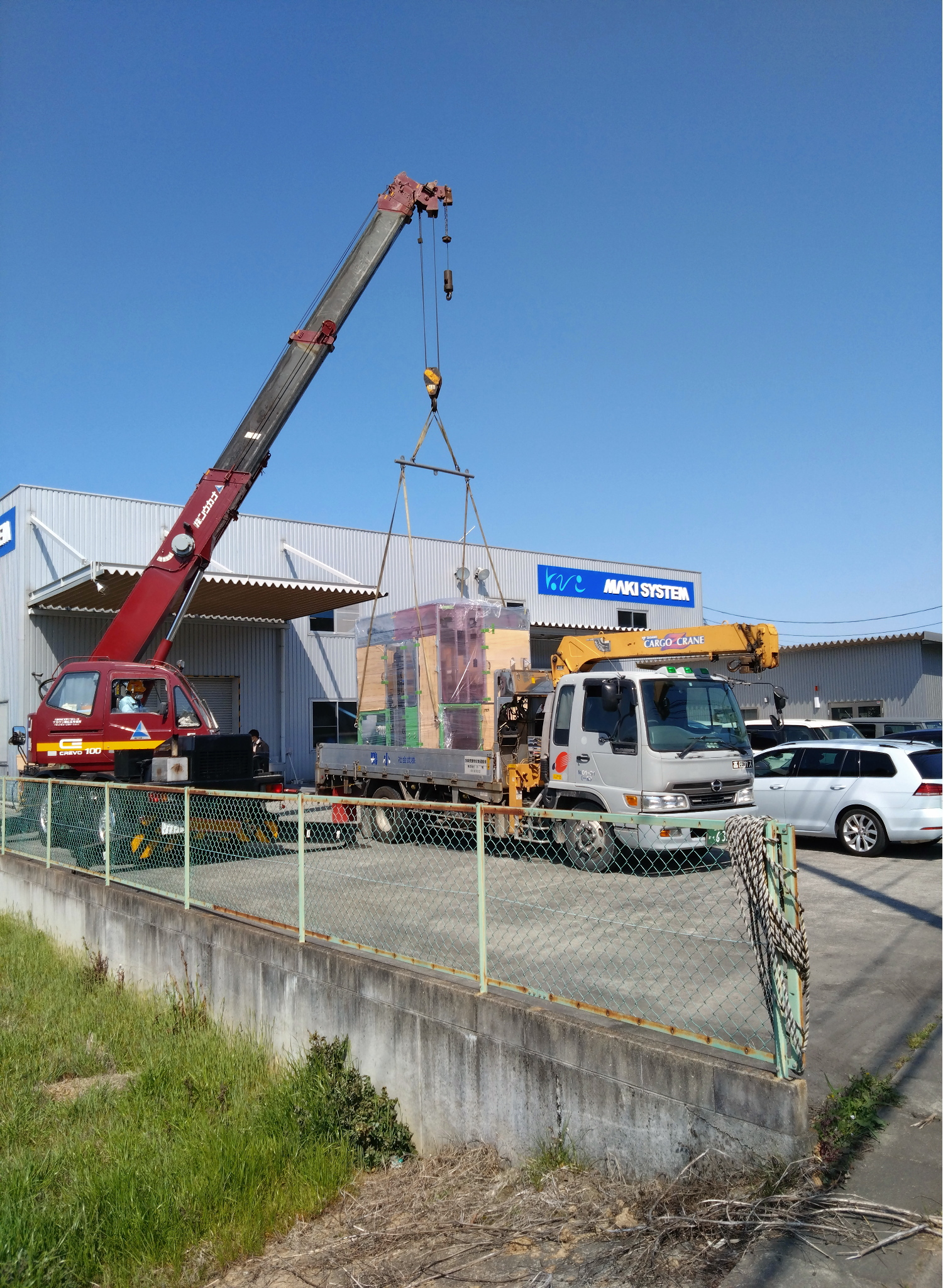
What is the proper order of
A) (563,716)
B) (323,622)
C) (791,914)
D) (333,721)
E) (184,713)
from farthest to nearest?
(323,622)
(333,721)
(184,713)
(563,716)
(791,914)

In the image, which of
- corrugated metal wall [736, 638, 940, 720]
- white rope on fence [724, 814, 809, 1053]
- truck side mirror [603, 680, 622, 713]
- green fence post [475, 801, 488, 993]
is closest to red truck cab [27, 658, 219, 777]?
truck side mirror [603, 680, 622, 713]

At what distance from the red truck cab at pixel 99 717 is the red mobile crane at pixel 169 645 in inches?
0.5

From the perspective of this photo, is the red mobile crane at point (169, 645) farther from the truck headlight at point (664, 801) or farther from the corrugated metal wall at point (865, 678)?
the corrugated metal wall at point (865, 678)

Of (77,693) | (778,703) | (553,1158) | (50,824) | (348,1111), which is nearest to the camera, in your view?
(553,1158)

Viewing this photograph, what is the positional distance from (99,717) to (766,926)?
11880 millimetres

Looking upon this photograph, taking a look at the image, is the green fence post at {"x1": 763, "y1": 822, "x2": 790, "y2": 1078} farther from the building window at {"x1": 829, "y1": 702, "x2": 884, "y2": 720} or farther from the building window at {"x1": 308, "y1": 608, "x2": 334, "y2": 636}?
the building window at {"x1": 829, "y1": 702, "x2": 884, "y2": 720}

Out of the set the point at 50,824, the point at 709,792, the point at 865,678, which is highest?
the point at 865,678

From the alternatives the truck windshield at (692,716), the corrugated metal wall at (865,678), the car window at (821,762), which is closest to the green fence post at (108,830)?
the truck windshield at (692,716)

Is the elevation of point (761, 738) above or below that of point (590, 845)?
above

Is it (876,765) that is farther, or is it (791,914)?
(876,765)

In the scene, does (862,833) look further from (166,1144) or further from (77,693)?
(77,693)

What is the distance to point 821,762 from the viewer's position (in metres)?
12.4

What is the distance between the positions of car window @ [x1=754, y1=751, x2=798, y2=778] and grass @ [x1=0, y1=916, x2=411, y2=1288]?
8.18 m

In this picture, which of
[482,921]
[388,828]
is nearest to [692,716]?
[388,828]
